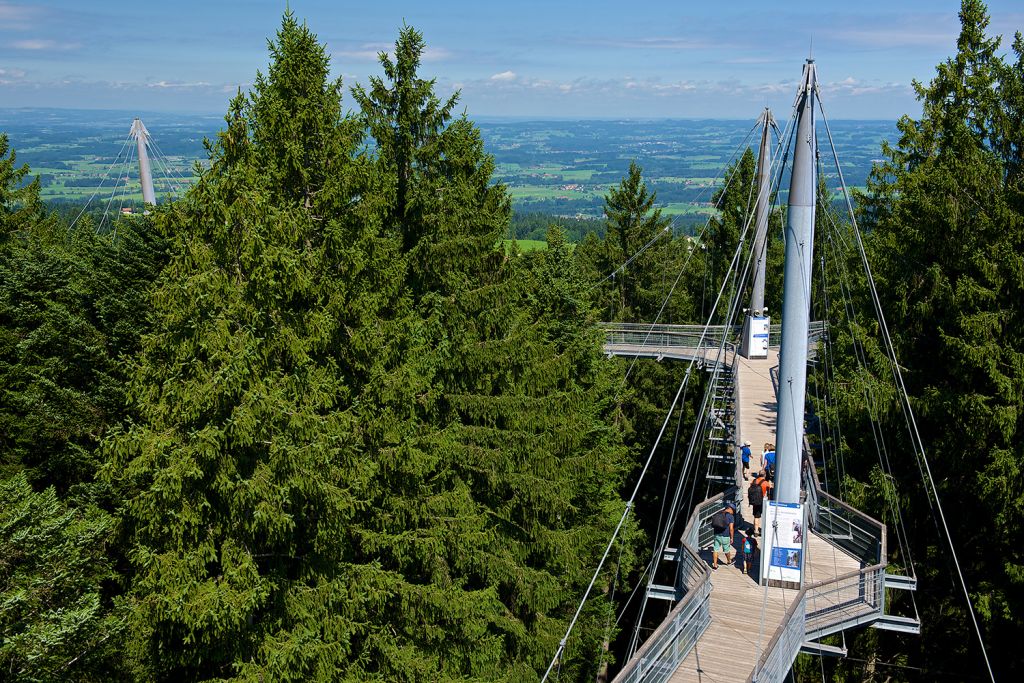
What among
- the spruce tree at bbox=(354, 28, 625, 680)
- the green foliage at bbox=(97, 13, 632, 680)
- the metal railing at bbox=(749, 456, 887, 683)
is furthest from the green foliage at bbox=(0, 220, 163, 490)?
the metal railing at bbox=(749, 456, 887, 683)

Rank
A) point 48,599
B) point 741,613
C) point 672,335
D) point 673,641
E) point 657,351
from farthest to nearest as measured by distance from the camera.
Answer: point 672,335, point 657,351, point 741,613, point 673,641, point 48,599

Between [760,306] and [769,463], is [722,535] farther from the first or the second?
[760,306]

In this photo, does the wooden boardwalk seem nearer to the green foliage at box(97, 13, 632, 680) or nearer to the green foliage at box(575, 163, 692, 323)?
the green foliage at box(97, 13, 632, 680)

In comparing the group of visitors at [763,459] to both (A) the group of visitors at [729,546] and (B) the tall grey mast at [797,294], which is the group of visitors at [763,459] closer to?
(A) the group of visitors at [729,546]

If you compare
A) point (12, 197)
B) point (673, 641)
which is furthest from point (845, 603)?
point (12, 197)

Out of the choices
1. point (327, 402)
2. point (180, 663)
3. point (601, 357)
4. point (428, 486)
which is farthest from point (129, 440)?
point (601, 357)

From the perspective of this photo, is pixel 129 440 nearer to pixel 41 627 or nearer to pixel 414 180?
pixel 41 627
